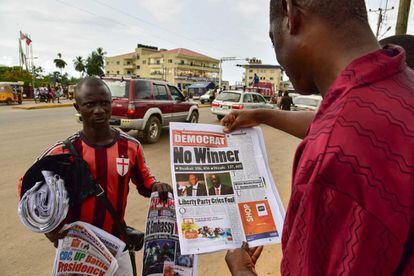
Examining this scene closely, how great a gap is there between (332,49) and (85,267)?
1.40 metres

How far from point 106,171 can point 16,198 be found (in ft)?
10.3

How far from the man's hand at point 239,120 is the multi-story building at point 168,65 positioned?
62.1m

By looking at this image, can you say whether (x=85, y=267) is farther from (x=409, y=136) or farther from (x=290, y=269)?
(x=409, y=136)

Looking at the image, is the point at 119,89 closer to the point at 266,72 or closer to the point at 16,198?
the point at 16,198

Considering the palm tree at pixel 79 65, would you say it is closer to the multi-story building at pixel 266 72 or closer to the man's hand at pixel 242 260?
the multi-story building at pixel 266 72

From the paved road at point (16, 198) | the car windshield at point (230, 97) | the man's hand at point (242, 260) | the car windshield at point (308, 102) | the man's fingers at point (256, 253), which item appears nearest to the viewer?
the man's hand at point (242, 260)

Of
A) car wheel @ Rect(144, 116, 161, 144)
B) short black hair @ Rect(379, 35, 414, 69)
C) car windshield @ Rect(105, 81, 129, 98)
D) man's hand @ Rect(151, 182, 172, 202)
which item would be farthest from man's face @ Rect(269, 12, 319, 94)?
car wheel @ Rect(144, 116, 161, 144)

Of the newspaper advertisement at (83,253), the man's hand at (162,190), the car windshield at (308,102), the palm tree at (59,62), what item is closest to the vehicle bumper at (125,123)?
the man's hand at (162,190)

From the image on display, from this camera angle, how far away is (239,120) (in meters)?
1.52

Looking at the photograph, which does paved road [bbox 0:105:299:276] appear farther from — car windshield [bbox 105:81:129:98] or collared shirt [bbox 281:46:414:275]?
collared shirt [bbox 281:46:414:275]

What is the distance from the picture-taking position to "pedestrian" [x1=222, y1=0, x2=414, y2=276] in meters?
0.53

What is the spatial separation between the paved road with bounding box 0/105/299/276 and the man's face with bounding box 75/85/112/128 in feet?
5.25

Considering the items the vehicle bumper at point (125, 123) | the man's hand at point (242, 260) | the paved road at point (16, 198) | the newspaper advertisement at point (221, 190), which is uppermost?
the newspaper advertisement at point (221, 190)

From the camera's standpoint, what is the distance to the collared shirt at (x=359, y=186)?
1.74 ft
